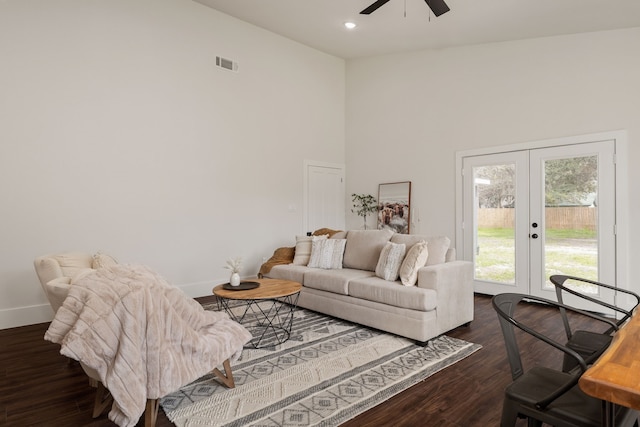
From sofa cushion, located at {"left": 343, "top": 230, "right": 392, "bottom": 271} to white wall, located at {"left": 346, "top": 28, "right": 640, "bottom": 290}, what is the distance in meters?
1.77

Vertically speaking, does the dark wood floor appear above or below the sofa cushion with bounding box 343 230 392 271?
below

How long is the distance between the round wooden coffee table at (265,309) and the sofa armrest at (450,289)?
1268mm

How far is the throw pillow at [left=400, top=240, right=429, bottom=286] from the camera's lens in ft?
11.5

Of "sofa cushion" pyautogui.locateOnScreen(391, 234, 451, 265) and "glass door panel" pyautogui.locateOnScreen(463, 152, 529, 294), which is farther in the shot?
"glass door panel" pyautogui.locateOnScreen(463, 152, 529, 294)

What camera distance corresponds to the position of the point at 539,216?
473cm

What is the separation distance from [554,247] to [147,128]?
5.63 metres

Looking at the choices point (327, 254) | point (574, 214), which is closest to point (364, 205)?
point (327, 254)

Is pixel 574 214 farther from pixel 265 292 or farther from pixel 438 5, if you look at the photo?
pixel 265 292

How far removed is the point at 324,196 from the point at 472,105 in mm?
3013

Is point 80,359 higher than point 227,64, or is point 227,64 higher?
point 227,64

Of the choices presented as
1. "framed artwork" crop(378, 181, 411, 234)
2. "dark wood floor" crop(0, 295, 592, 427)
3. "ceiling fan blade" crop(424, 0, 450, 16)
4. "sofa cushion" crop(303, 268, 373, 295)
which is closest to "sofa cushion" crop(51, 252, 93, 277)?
"dark wood floor" crop(0, 295, 592, 427)

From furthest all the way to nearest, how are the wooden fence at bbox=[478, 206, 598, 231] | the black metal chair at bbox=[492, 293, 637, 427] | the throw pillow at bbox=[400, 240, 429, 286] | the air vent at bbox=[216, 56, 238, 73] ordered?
1. the air vent at bbox=[216, 56, 238, 73]
2. the wooden fence at bbox=[478, 206, 598, 231]
3. the throw pillow at bbox=[400, 240, 429, 286]
4. the black metal chair at bbox=[492, 293, 637, 427]

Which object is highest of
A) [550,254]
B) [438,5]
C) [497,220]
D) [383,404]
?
[438,5]

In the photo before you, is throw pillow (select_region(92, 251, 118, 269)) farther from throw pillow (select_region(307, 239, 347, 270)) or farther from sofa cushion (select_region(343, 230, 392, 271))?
sofa cushion (select_region(343, 230, 392, 271))
